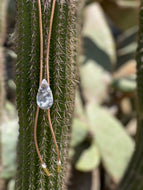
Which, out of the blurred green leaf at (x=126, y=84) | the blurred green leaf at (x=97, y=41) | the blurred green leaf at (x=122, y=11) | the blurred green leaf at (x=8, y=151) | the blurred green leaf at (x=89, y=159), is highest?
the blurred green leaf at (x=122, y=11)

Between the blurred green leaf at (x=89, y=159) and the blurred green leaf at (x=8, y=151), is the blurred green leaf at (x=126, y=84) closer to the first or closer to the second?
the blurred green leaf at (x=89, y=159)

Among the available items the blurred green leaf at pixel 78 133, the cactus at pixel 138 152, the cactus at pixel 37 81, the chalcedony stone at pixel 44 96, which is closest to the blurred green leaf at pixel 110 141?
the blurred green leaf at pixel 78 133

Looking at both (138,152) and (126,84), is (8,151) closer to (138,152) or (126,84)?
(138,152)

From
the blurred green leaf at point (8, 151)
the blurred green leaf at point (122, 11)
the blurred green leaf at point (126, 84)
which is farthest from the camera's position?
the blurred green leaf at point (122, 11)

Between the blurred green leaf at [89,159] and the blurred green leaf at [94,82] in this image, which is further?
the blurred green leaf at [94,82]

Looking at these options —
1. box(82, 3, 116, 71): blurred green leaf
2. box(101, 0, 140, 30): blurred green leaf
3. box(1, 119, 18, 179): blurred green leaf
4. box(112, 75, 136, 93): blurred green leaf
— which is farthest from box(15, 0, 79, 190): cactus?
box(101, 0, 140, 30): blurred green leaf

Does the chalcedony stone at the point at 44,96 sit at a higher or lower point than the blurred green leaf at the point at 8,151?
higher

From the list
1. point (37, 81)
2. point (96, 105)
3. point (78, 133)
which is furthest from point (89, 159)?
point (37, 81)

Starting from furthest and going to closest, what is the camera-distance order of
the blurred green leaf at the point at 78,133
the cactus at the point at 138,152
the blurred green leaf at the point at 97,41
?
the blurred green leaf at the point at 97,41, the blurred green leaf at the point at 78,133, the cactus at the point at 138,152
